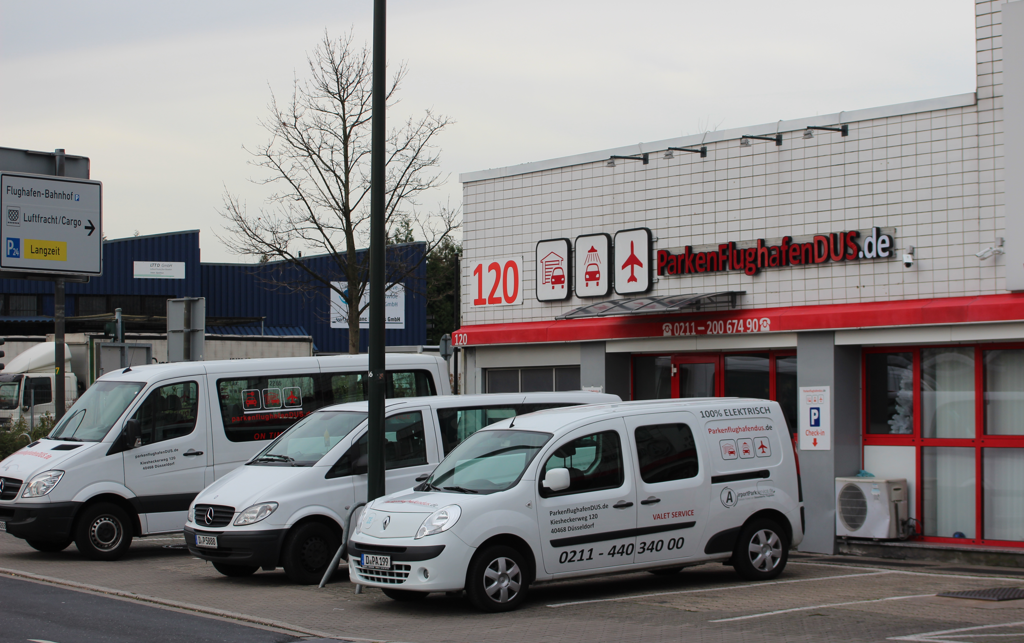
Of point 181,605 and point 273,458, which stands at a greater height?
point 273,458

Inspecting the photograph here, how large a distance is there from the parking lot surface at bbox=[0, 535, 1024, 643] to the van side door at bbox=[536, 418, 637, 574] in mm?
442

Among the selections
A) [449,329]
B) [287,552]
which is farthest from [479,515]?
[449,329]

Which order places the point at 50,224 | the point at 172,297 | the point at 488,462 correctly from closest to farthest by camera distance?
the point at 488,462
the point at 50,224
the point at 172,297

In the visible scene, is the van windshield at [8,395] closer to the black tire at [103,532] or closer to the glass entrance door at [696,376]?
the black tire at [103,532]

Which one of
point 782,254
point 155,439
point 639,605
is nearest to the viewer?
point 639,605

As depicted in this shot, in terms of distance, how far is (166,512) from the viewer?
13500 mm

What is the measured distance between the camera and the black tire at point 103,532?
42.6ft

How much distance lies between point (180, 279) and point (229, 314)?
3228 mm

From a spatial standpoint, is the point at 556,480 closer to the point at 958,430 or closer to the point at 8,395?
the point at 958,430

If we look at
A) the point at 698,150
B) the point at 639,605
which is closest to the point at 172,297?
the point at 698,150

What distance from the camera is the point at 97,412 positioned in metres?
13.8

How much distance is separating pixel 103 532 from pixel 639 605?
22.9 feet

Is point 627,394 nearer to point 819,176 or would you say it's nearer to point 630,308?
point 630,308

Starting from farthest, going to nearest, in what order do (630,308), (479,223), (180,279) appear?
(180,279), (479,223), (630,308)
